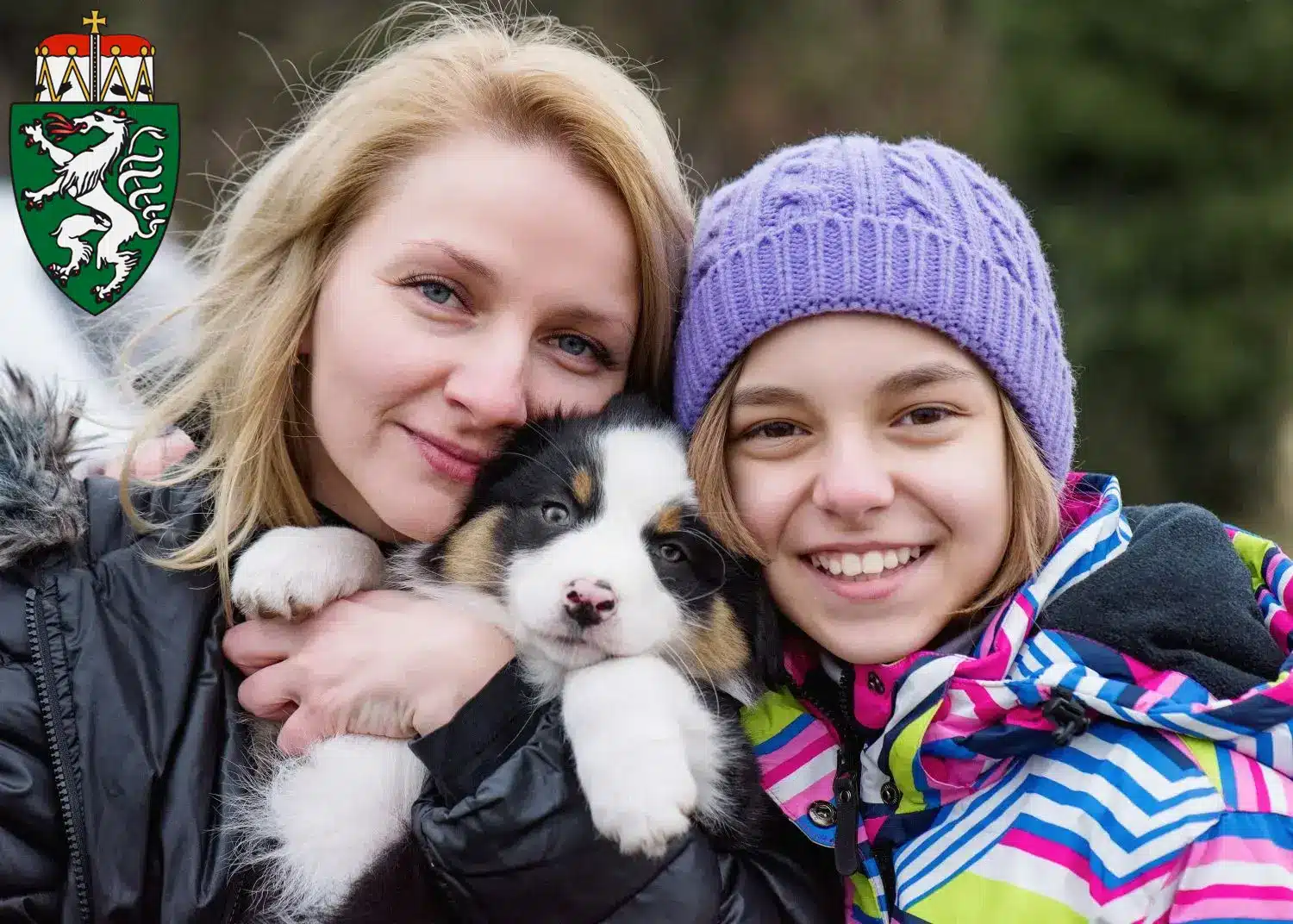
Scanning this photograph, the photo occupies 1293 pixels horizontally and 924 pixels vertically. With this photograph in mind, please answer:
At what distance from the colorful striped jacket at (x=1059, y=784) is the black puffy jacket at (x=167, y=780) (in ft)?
0.73

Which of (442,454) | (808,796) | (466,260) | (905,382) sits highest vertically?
(466,260)

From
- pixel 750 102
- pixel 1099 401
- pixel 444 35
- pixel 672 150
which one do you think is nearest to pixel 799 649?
pixel 672 150

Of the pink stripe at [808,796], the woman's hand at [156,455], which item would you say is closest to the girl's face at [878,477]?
the pink stripe at [808,796]

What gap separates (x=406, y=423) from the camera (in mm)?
2387

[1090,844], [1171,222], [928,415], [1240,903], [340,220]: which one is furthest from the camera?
[1171,222]

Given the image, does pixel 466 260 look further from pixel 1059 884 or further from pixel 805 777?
pixel 1059 884

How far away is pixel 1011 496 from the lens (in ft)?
7.29

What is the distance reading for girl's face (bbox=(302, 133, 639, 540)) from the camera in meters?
2.32

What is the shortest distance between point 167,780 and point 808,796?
1133mm

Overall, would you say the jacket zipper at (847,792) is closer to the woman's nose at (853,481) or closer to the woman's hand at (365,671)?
the woman's nose at (853,481)

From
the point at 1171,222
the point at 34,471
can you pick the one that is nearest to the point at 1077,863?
the point at 34,471

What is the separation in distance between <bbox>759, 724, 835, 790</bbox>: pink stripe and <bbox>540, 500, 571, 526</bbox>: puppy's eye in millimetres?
589

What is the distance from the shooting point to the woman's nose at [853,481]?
81.3 inches

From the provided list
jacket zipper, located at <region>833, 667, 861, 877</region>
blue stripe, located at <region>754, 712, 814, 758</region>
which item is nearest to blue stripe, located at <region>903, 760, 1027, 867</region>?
jacket zipper, located at <region>833, 667, 861, 877</region>
